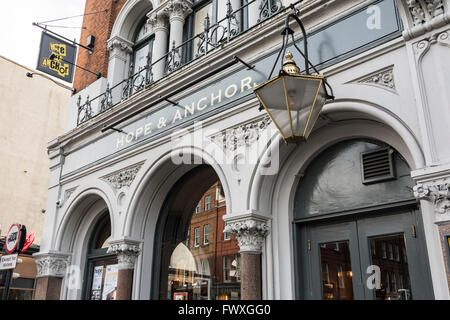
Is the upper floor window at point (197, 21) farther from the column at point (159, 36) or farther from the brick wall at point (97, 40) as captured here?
the brick wall at point (97, 40)

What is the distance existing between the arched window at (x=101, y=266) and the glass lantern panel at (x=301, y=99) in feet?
19.1

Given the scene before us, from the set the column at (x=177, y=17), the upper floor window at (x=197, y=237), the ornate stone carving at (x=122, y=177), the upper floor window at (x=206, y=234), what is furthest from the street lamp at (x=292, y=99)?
the column at (x=177, y=17)

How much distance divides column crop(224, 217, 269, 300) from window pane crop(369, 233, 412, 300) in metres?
1.51

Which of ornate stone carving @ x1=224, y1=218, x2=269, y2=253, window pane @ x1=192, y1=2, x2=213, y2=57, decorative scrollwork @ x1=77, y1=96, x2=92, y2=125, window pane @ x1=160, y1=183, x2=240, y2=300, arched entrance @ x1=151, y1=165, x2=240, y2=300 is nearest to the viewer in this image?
ornate stone carving @ x1=224, y1=218, x2=269, y2=253

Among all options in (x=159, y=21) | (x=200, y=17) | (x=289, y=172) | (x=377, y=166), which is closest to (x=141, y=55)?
(x=159, y=21)

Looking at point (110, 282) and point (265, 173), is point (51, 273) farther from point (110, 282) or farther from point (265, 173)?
point (265, 173)

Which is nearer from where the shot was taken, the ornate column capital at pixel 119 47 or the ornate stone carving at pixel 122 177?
the ornate stone carving at pixel 122 177

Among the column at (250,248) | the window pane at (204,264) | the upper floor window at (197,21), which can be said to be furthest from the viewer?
the upper floor window at (197,21)

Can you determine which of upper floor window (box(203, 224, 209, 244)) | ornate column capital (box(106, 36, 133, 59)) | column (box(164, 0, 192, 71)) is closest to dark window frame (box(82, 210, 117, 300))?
Answer: upper floor window (box(203, 224, 209, 244))

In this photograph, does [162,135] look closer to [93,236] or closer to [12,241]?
[12,241]

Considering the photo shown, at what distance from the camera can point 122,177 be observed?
28.2ft

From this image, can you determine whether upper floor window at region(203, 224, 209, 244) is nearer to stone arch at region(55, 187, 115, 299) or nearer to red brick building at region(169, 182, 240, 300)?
red brick building at region(169, 182, 240, 300)

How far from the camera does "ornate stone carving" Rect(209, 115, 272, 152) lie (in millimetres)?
6207

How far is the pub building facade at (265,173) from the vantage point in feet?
15.4
